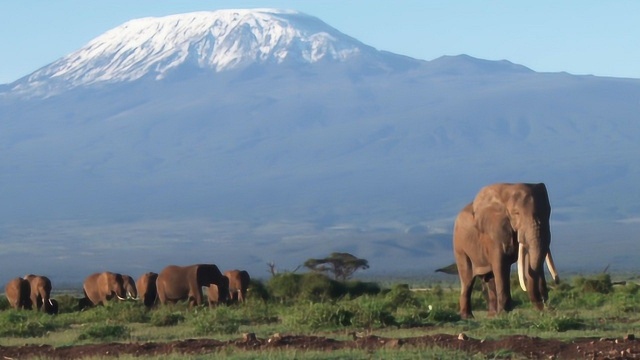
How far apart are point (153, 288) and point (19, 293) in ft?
10.7

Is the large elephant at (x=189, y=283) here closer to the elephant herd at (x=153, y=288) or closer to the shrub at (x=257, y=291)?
the elephant herd at (x=153, y=288)

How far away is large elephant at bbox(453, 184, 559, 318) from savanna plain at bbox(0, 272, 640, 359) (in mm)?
602

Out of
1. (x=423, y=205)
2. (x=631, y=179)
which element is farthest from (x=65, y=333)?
(x=631, y=179)

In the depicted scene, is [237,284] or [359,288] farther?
[359,288]

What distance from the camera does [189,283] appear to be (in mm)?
35562

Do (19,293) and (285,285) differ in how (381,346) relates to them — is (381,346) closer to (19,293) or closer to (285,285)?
(19,293)

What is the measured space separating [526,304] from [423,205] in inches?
6276

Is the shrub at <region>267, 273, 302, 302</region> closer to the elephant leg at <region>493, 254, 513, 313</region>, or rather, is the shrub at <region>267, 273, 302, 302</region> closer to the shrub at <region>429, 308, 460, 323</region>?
the elephant leg at <region>493, 254, 513, 313</region>

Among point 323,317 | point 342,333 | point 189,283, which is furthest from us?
point 189,283

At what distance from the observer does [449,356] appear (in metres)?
15.9

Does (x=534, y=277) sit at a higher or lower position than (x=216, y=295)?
higher

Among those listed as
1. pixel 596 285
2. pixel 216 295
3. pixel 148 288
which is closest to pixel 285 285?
pixel 148 288

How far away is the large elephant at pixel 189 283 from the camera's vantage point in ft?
116

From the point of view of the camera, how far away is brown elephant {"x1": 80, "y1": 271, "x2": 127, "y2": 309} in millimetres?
39812
